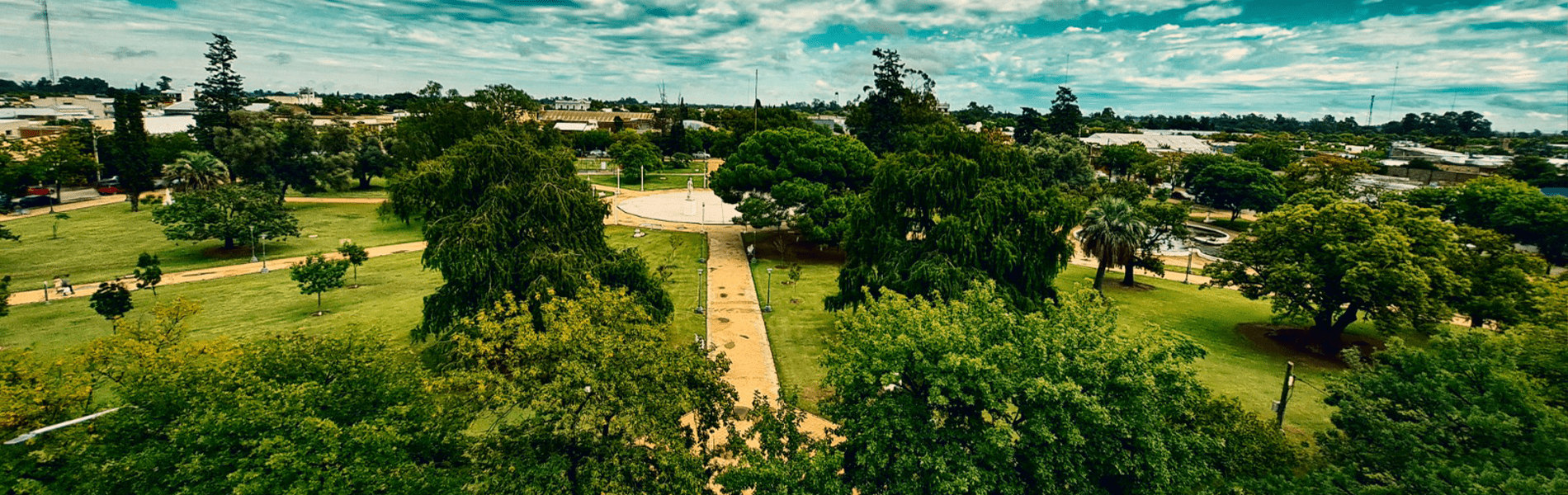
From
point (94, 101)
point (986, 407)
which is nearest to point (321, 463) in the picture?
point (986, 407)

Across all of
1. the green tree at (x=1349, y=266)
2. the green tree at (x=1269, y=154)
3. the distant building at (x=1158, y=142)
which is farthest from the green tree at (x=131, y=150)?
the green tree at (x=1269, y=154)

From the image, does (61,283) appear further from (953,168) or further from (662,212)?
(953,168)

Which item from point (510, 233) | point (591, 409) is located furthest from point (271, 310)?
point (591, 409)

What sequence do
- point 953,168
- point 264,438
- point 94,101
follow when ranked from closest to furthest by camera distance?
point 264,438 → point 953,168 → point 94,101

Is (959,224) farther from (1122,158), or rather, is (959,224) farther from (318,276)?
(1122,158)

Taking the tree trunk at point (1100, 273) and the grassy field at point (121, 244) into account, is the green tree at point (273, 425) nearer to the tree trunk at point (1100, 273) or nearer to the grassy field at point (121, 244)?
the grassy field at point (121, 244)

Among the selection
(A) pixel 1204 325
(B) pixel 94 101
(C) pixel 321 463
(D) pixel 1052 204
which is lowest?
(A) pixel 1204 325

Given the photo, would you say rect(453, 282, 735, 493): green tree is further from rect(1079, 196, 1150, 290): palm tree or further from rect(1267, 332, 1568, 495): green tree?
rect(1079, 196, 1150, 290): palm tree

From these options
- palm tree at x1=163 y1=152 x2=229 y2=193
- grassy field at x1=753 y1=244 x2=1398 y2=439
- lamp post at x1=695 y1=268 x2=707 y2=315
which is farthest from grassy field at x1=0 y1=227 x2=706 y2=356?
palm tree at x1=163 y1=152 x2=229 y2=193
